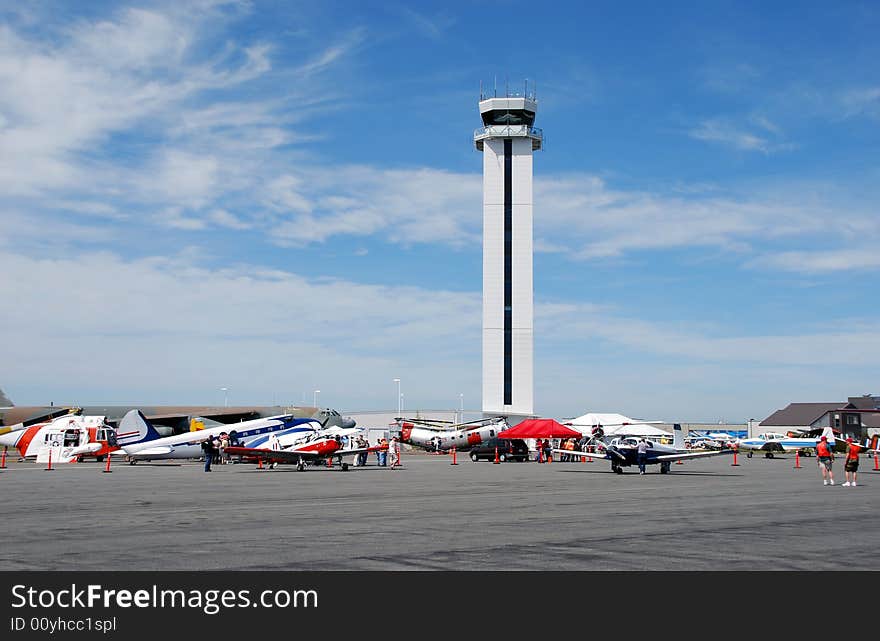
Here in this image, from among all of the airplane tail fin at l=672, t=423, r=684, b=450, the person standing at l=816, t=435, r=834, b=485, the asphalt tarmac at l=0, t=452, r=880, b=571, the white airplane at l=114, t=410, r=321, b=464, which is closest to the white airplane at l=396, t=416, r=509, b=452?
the airplane tail fin at l=672, t=423, r=684, b=450

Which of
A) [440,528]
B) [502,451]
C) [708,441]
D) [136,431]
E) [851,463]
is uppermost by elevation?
[136,431]

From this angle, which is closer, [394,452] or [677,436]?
[394,452]

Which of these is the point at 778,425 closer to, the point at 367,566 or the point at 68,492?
the point at 68,492

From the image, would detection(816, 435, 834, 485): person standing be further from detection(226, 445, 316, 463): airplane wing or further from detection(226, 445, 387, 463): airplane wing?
detection(226, 445, 316, 463): airplane wing

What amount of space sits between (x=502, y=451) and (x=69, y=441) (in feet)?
90.9

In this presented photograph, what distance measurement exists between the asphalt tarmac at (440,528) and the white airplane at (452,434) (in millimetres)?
38414

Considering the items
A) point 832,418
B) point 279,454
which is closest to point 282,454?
point 279,454

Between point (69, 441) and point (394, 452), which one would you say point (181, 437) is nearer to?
point (69, 441)

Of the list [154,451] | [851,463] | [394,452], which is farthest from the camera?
[154,451]

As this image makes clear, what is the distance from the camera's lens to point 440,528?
1422cm

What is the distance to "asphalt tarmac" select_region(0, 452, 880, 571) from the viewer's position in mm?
10406

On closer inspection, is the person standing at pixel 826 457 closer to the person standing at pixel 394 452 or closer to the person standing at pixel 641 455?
the person standing at pixel 641 455
